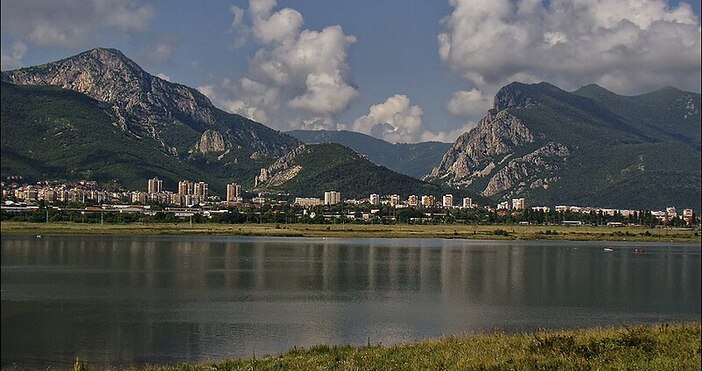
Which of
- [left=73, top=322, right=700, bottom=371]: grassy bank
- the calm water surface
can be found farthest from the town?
[left=73, top=322, right=700, bottom=371]: grassy bank

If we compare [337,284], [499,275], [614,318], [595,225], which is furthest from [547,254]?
[595,225]

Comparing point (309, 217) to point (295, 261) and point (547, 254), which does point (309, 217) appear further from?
point (295, 261)

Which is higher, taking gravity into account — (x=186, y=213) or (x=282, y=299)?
(x=186, y=213)

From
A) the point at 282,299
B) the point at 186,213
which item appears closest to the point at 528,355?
the point at 282,299

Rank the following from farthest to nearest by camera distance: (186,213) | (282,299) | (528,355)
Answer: (186,213), (282,299), (528,355)

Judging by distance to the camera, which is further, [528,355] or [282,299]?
[282,299]

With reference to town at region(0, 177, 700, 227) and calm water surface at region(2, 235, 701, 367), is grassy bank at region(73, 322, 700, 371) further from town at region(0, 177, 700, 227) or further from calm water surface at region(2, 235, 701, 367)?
town at region(0, 177, 700, 227)

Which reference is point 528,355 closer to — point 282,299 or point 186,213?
point 282,299
